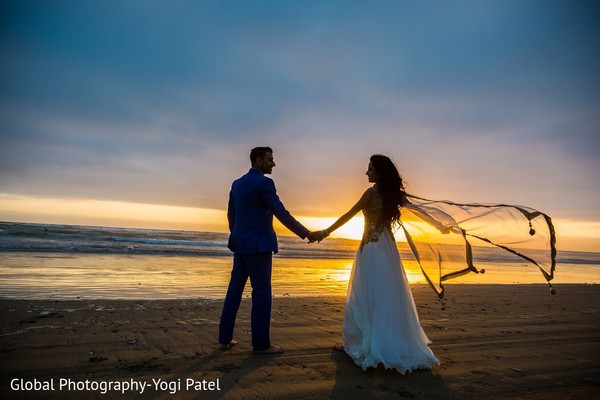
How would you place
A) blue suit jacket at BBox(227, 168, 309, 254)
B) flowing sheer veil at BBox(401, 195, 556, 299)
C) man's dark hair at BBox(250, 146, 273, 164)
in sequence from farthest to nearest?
man's dark hair at BBox(250, 146, 273, 164) → flowing sheer veil at BBox(401, 195, 556, 299) → blue suit jacket at BBox(227, 168, 309, 254)

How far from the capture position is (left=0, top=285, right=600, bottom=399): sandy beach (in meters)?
3.45

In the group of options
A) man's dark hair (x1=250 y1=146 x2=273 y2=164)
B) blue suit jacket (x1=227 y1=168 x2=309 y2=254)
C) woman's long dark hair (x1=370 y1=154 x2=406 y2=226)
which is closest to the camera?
woman's long dark hair (x1=370 y1=154 x2=406 y2=226)

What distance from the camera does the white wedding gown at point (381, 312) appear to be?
3924mm

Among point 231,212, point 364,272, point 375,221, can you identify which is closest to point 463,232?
point 375,221

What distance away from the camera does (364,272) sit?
4309 mm

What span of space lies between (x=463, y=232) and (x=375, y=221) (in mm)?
1304

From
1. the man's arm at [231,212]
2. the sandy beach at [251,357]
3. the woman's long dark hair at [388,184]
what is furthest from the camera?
the man's arm at [231,212]

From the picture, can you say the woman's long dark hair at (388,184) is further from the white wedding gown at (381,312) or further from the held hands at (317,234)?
the held hands at (317,234)

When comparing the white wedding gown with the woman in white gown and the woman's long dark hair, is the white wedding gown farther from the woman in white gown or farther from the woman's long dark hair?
the woman's long dark hair

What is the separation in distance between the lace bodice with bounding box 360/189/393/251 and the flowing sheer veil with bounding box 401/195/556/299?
567mm

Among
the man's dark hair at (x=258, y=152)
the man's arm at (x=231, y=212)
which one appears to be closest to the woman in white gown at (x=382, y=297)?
the man's dark hair at (x=258, y=152)

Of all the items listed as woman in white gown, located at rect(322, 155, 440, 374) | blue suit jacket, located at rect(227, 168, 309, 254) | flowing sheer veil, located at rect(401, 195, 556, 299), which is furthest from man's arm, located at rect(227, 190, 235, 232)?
flowing sheer veil, located at rect(401, 195, 556, 299)

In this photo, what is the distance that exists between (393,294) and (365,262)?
484mm

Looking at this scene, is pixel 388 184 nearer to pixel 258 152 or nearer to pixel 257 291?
pixel 258 152
